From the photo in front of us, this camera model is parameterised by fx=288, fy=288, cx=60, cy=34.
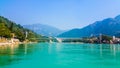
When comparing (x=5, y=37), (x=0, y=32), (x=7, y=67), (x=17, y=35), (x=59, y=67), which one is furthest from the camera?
(x=17, y=35)

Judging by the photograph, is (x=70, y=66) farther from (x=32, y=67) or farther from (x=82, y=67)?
(x=32, y=67)

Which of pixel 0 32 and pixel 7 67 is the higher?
pixel 0 32

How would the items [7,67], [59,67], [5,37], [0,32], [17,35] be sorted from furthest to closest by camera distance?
[17,35]
[5,37]
[0,32]
[59,67]
[7,67]

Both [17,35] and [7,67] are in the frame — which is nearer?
[7,67]

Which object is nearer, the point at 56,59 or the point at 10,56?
the point at 56,59

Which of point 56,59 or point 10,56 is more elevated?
point 10,56

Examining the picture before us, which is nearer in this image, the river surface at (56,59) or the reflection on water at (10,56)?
the river surface at (56,59)

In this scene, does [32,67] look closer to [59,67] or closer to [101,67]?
[59,67]

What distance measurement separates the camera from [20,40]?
14488 centimetres

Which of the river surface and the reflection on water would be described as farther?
the reflection on water

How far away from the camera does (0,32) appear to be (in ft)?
308

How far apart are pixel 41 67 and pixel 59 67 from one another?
78.1 inches

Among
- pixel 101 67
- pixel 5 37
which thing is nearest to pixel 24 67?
pixel 101 67

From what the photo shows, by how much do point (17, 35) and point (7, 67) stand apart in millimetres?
114646
